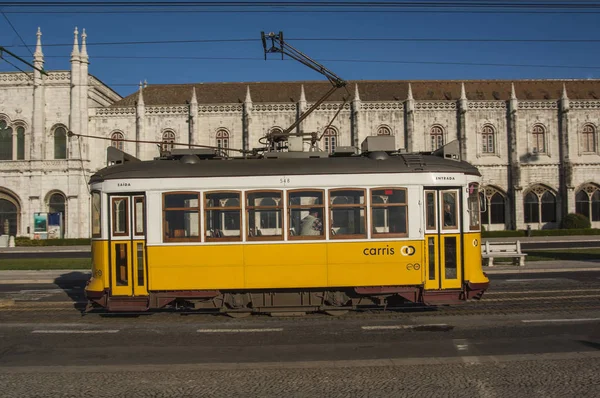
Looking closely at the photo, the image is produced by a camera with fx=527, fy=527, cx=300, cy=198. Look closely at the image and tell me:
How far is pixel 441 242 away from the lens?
10719 millimetres

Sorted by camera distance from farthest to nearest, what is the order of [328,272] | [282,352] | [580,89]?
[580,89] → [328,272] → [282,352]

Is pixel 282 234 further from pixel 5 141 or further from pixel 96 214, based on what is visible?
pixel 5 141

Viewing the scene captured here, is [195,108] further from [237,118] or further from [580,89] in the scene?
[580,89]

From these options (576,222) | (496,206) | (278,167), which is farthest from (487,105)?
(278,167)

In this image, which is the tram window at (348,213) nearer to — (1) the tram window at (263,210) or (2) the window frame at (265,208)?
(2) the window frame at (265,208)

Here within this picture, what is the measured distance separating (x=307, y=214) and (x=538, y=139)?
138 feet

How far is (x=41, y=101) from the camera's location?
44125 millimetres

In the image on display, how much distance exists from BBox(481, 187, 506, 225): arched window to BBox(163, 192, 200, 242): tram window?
129 ft

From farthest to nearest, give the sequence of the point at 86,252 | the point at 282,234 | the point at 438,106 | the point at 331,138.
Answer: the point at 438,106, the point at 331,138, the point at 86,252, the point at 282,234

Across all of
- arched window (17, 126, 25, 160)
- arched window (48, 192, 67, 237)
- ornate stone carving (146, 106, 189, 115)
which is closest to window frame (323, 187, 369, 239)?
ornate stone carving (146, 106, 189, 115)

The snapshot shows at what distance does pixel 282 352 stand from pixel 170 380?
79.9 inches

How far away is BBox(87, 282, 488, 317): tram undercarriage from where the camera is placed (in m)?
10.7

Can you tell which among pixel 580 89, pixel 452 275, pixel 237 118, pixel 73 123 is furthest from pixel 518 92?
pixel 452 275

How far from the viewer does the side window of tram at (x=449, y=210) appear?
35.4 ft
